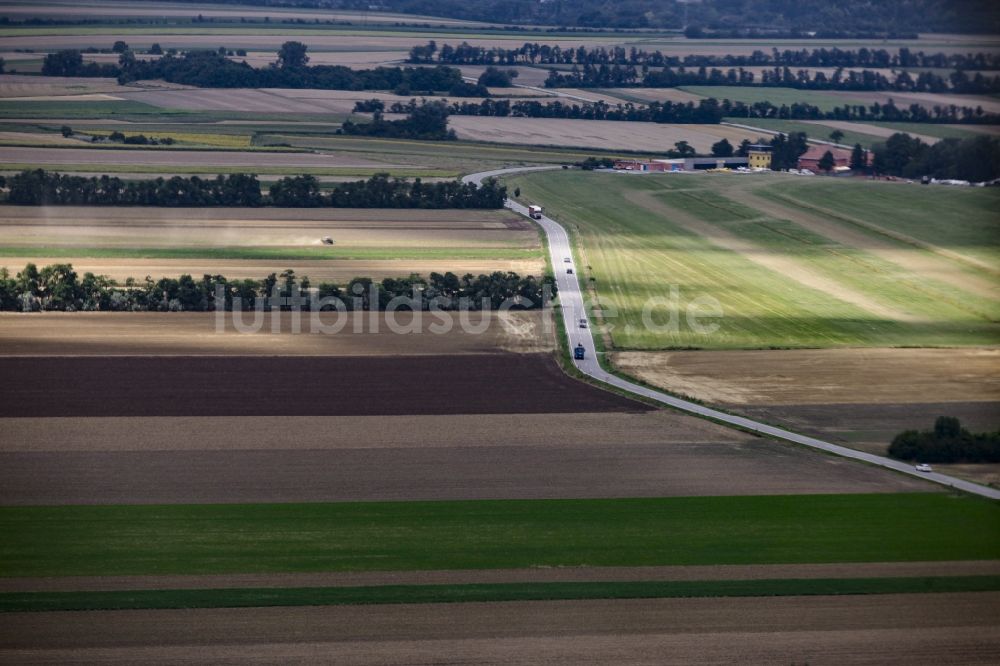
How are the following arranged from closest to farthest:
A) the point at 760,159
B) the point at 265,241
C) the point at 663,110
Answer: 1. the point at 265,241
2. the point at 760,159
3. the point at 663,110

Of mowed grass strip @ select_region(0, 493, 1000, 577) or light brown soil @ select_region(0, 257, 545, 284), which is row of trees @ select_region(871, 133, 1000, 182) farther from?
mowed grass strip @ select_region(0, 493, 1000, 577)

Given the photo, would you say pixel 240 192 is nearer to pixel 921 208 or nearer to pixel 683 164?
pixel 683 164

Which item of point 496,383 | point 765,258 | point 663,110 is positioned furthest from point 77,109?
point 496,383

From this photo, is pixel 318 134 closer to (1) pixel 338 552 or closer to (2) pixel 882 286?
(2) pixel 882 286

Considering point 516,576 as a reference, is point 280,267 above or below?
above

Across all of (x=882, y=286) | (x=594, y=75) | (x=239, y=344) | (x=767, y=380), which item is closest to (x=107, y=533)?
(x=239, y=344)
